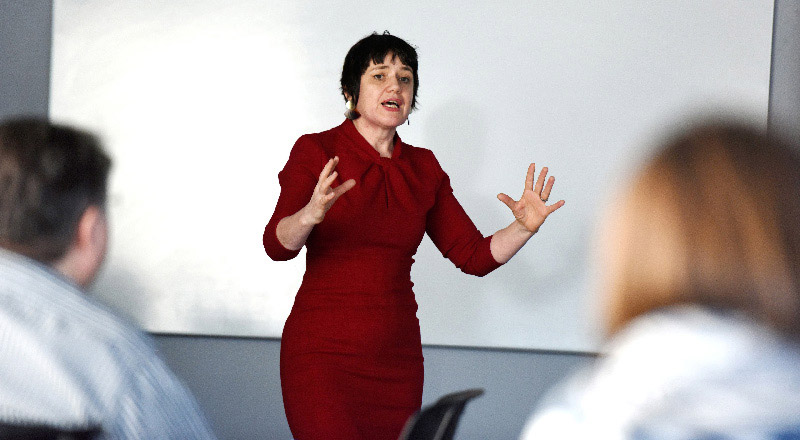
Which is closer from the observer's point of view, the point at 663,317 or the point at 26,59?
the point at 663,317

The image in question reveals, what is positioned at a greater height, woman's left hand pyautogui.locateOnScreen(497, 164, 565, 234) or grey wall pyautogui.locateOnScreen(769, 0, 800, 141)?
grey wall pyautogui.locateOnScreen(769, 0, 800, 141)

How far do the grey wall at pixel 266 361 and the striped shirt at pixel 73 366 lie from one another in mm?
2804

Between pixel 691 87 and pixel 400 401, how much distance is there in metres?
2.29

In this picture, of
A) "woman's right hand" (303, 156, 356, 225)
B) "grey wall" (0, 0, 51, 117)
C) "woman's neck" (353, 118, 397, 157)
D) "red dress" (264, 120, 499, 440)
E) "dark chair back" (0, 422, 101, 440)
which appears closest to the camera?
"dark chair back" (0, 422, 101, 440)

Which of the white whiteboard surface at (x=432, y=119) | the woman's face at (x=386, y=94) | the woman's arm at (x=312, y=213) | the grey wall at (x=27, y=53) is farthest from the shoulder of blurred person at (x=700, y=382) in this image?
the grey wall at (x=27, y=53)

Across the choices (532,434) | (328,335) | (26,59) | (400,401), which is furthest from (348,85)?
(26,59)

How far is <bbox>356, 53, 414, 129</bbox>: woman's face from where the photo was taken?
241 cm

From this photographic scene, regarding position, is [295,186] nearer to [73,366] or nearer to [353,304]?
[353,304]

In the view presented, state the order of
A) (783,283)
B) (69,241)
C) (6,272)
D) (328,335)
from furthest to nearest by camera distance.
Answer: (328,335)
(69,241)
(6,272)
(783,283)

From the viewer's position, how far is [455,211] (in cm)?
255

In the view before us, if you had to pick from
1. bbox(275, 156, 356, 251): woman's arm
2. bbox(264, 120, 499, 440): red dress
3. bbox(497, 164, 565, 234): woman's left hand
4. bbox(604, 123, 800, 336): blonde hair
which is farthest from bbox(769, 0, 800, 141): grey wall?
bbox(604, 123, 800, 336): blonde hair

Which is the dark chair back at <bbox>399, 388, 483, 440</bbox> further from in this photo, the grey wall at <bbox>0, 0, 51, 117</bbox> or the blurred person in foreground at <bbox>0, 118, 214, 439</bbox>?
the grey wall at <bbox>0, 0, 51, 117</bbox>

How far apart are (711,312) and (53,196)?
872mm

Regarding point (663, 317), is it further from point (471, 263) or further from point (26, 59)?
point (26, 59)
